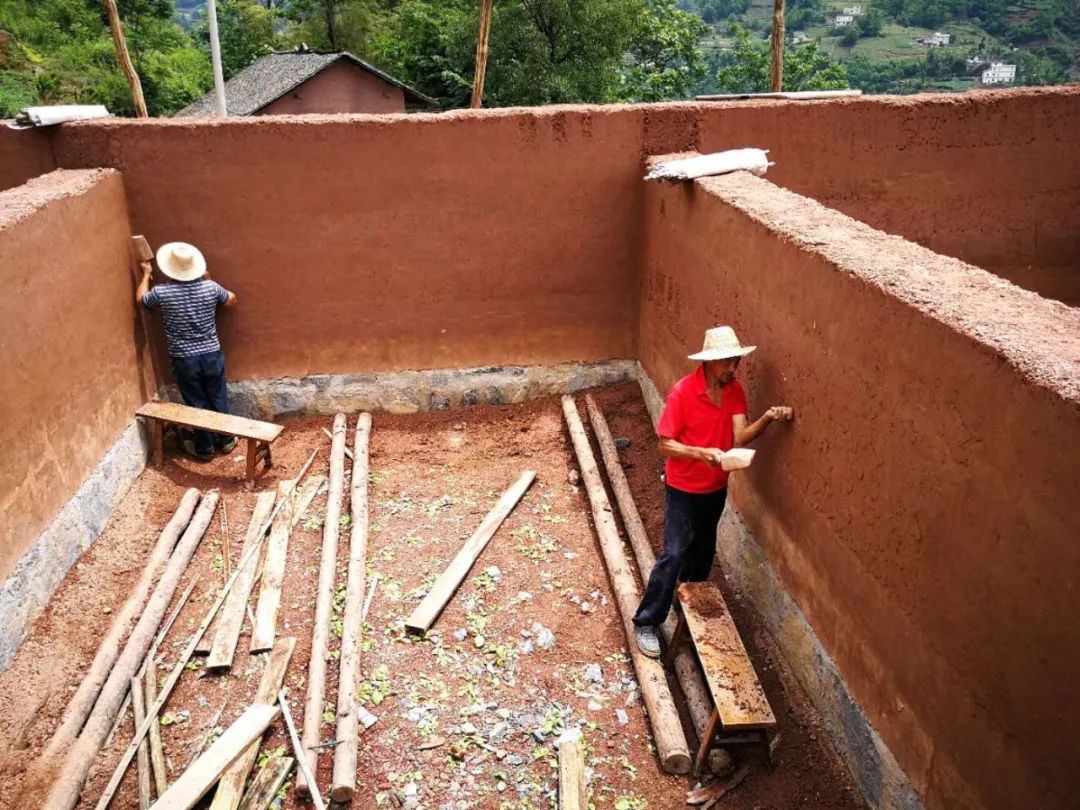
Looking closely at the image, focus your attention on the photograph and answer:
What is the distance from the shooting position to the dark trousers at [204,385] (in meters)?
7.87

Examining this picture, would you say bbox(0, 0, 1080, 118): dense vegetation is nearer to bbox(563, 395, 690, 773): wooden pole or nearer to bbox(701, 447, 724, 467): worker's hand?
bbox(563, 395, 690, 773): wooden pole

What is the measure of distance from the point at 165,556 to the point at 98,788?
210 cm

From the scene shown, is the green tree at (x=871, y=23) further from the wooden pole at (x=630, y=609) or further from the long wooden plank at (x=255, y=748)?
the long wooden plank at (x=255, y=748)

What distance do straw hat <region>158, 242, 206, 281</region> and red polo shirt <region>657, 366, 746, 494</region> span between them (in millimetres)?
4900

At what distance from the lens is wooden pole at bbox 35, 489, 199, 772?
4852 mm

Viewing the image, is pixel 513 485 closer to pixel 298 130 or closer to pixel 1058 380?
pixel 298 130

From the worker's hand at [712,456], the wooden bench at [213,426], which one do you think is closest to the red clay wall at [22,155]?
the wooden bench at [213,426]

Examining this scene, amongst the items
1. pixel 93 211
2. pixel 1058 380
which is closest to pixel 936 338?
pixel 1058 380

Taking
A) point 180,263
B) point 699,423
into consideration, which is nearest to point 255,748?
point 699,423

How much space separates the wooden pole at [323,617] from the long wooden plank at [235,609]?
52cm

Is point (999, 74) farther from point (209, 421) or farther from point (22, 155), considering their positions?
point (22, 155)

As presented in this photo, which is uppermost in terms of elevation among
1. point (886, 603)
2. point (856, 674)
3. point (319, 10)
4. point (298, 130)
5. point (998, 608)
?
point (319, 10)

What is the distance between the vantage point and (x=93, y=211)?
23.5 feet

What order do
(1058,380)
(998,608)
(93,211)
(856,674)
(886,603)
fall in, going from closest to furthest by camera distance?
(1058,380)
(998,608)
(886,603)
(856,674)
(93,211)
